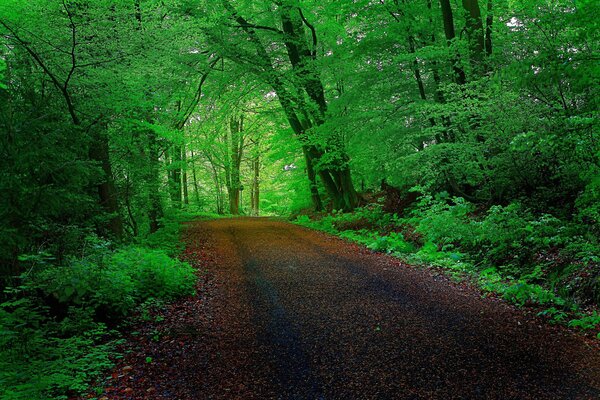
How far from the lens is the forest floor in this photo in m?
3.70

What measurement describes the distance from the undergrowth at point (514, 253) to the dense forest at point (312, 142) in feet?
0.12

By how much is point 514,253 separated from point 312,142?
9.29 meters

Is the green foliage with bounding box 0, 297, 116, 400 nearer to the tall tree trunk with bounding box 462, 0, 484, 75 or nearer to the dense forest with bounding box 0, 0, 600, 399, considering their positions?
the dense forest with bounding box 0, 0, 600, 399

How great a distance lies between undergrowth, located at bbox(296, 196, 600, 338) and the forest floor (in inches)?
16.8

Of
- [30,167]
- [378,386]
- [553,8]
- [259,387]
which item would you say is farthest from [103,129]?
[553,8]

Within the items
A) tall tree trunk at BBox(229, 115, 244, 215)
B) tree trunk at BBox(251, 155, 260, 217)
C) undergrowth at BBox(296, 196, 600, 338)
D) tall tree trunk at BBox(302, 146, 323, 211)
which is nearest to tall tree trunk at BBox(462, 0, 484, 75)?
undergrowth at BBox(296, 196, 600, 338)

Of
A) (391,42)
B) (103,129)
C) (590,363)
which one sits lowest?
(590,363)

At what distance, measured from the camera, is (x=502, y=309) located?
5578mm

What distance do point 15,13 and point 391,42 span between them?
9.37 m

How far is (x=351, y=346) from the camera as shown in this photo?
15.1ft

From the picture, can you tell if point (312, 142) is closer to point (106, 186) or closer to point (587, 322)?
point (106, 186)

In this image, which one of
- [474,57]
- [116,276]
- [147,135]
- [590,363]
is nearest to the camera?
[590,363]

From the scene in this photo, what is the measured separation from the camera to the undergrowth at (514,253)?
5.48 meters

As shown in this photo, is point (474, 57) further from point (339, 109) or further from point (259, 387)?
point (259, 387)
